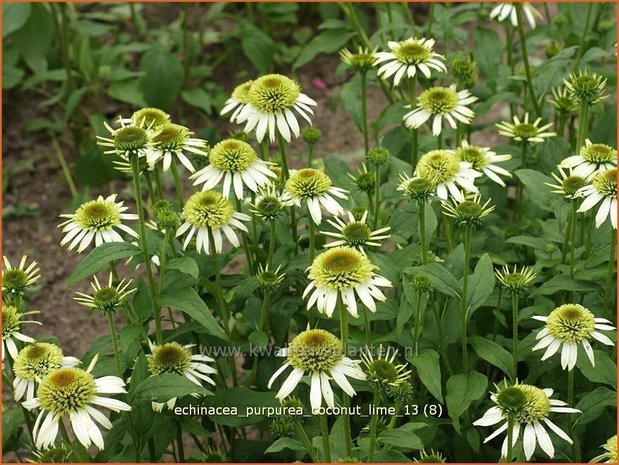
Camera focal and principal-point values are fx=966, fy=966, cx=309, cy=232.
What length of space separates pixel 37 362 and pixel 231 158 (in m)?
0.56

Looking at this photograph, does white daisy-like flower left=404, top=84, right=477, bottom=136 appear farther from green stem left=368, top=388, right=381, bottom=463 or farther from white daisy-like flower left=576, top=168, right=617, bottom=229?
green stem left=368, top=388, right=381, bottom=463

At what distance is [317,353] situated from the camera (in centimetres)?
164

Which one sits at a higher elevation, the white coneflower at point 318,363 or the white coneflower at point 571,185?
the white coneflower at point 571,185

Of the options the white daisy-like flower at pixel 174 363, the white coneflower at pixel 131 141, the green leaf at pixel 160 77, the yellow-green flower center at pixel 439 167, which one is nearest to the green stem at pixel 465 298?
the yellow-green flower center at pixel 439 167

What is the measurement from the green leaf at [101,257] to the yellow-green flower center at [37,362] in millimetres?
136

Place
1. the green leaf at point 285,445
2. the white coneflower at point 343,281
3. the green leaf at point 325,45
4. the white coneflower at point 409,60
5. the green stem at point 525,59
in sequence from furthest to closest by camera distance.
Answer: the green leaf at point 325,45 < the green stem at point 525,59 < the white coneflower at point 409,60 < the green leaf at point 285,445 < the white coneflower at point 343,281

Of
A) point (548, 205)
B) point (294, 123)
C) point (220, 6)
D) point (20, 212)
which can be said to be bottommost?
point (548, 205)

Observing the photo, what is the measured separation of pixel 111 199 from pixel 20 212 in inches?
69.9

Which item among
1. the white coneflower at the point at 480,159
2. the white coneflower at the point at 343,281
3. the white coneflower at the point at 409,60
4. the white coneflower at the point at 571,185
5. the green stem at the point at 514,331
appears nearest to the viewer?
the white coneflower at the point at 343,281

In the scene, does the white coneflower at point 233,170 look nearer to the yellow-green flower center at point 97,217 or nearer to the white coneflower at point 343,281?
the yellow-green flower center at point 97,217

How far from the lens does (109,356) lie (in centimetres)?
209

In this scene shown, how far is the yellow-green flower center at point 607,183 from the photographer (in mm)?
1913

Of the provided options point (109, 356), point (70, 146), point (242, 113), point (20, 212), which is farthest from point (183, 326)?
point (70, 146)

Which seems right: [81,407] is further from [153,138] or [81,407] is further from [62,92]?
[62,92]
